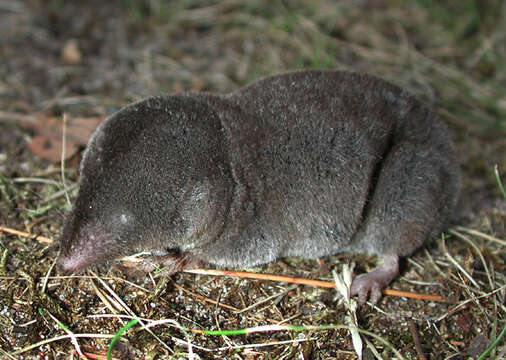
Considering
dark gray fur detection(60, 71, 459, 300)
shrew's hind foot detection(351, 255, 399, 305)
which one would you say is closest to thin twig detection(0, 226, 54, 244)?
dark gray fur detection(60, 71, 459, 300)

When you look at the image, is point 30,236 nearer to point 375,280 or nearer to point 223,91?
point 375,280

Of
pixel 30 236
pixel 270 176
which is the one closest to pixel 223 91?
pixel 270 176

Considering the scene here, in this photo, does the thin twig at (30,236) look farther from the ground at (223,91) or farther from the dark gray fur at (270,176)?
the dark gray fur at (270,176)

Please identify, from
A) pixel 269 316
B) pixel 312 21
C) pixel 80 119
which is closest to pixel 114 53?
pixel 80 119

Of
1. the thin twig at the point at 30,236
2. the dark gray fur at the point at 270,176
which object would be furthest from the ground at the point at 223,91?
the dark gray fur at the point at 270,176

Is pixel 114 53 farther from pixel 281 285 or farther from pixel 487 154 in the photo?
pixel 487 154

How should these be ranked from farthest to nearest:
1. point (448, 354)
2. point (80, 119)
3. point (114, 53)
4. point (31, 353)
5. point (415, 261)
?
point (114, 53)
point (80, 119)
point (415, 261)
point (448, 354)
point (31, 353)
